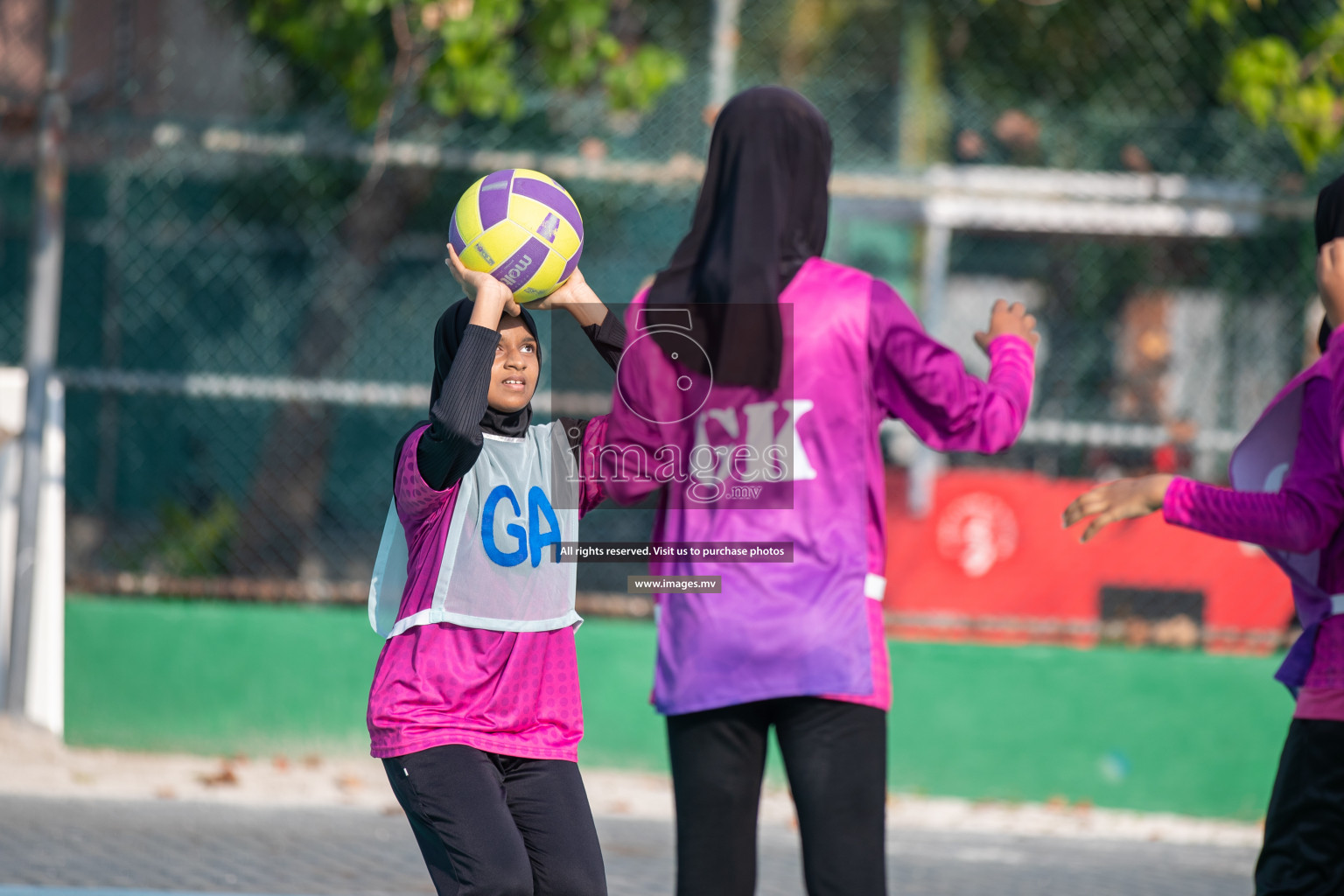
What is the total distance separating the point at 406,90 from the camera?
7.55 m

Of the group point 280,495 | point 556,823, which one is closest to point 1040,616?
point 280,495

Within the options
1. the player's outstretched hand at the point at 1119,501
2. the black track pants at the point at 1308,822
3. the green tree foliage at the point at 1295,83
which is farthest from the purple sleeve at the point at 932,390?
the green tree foliage at the point at 1295,83

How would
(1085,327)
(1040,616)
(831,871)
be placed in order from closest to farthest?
(831,871) → (1040,616) → (1085,327)

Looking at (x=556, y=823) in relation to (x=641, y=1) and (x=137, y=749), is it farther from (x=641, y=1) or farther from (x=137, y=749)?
(x=641, y=1)

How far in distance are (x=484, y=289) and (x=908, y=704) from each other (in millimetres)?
4526

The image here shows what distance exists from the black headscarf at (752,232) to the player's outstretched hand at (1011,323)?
0.46m

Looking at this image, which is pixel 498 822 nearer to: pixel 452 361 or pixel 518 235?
pixel 452 361

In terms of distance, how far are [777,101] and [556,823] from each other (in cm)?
158

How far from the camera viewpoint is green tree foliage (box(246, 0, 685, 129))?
23.4 feet

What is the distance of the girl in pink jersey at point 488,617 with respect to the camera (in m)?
2.93

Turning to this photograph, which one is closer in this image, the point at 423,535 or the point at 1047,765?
the point at 423,535

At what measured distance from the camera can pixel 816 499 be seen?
2.73 meters

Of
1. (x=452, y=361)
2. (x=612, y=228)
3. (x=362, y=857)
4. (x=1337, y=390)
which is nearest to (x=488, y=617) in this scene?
(x=452, y=361)

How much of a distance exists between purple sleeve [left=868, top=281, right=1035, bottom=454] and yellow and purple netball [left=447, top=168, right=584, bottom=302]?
2.55 ft
